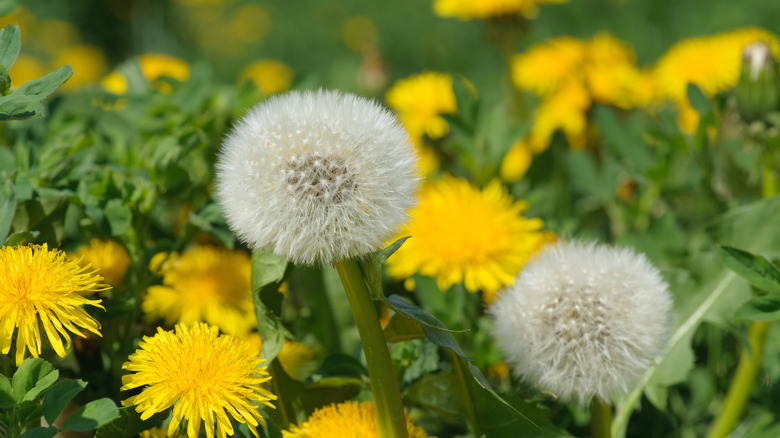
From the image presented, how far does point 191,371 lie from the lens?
89 centimetres

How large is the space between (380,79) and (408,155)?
1414 millimetres

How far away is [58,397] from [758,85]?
4.37 feet

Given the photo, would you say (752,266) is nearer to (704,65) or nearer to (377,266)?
(377,266)

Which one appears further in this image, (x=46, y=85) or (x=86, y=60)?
(x=86, y=60)

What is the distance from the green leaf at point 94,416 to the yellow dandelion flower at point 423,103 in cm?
132

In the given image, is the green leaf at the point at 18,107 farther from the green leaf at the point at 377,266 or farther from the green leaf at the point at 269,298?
the green leaf at the point at 377,266

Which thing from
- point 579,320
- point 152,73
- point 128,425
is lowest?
point 152,73

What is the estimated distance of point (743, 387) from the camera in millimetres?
1308

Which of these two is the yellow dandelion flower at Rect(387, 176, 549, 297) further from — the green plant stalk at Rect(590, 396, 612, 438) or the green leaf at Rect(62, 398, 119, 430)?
the green leaf at Rect(62, 398, 119, 430)

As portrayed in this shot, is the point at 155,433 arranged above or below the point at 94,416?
below

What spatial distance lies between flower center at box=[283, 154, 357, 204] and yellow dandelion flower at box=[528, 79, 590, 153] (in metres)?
1.22

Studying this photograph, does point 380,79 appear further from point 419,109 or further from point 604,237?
point 604,237

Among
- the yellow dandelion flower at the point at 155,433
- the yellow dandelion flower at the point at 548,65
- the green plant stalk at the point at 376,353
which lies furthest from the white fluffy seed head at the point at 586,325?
the yellow dandelion flower at the point at 548,65

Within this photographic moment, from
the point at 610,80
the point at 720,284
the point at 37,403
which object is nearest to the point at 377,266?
the point at 37,403
